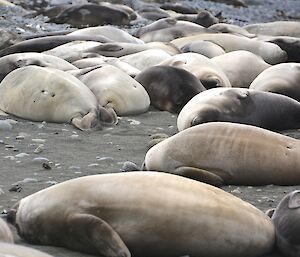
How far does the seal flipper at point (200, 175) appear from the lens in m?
3.39

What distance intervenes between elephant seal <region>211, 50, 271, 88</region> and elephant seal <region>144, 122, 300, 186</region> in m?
3.31

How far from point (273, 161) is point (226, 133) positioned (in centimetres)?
25

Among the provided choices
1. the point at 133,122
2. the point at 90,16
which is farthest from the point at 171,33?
the point at 133,122

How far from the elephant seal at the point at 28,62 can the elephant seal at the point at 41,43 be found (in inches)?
46.3

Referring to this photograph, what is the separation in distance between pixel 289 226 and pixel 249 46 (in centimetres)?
631

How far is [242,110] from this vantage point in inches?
189

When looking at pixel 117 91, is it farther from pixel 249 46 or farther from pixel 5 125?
pixel 249 46

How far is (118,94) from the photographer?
220 inches

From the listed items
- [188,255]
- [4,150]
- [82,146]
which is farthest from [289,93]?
[188,255]

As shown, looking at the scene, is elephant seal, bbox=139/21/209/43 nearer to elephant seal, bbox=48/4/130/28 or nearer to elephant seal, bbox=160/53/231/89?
elephant seal, bbox=48/4/130/28

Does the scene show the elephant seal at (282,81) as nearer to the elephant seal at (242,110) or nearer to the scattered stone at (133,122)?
the elephant seal at (242,110)

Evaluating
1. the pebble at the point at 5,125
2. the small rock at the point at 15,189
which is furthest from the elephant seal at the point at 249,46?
the small rock at the point at 15,189

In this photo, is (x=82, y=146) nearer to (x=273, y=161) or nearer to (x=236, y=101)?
(x=236, y=101)

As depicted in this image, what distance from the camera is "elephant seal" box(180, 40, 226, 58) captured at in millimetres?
8086
